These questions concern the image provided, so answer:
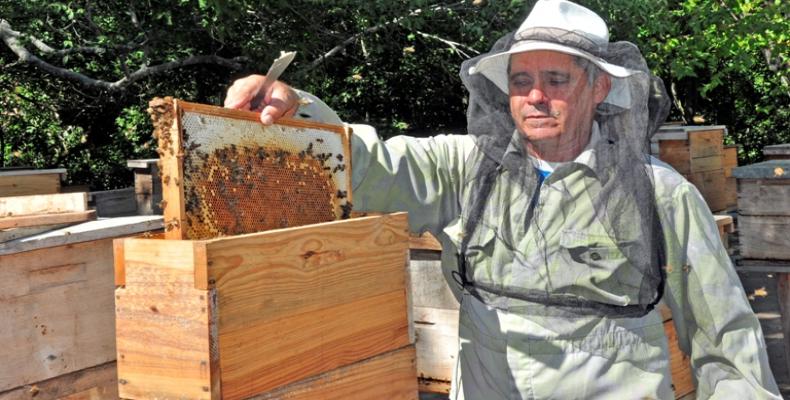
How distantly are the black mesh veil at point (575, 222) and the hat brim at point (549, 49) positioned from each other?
0.02m

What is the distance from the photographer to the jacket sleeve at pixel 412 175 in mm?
2281

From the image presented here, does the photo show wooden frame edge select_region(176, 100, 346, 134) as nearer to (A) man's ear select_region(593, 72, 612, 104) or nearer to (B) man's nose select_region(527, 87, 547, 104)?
(B) man's nose select_region(527, 87, 547, 104)

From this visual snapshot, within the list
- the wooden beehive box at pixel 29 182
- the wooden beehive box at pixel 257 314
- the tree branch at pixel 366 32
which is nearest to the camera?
the wooden beehive box at pixel 257 314

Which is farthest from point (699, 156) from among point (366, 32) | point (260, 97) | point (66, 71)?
point (66, 71)

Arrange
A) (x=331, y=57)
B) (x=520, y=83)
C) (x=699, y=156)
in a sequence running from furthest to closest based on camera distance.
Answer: (x=331, y=57) < (x=699, y=156) < (x=520, y=83)

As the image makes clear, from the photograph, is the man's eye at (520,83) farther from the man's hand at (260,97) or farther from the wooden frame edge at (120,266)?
the wooden frame edge at (120,266)

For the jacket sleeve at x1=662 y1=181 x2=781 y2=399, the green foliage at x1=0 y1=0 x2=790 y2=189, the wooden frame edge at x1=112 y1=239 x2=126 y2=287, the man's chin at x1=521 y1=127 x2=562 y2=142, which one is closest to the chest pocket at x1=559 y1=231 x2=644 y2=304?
the jacket sleeve at x1=662 y1=181 x2=781 y2=399

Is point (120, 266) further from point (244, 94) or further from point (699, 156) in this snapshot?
point (699, 156)

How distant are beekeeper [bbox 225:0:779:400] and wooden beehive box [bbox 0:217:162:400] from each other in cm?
186

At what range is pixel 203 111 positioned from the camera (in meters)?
1.83

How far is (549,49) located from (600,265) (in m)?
0.55

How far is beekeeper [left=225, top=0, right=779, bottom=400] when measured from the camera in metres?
2.15

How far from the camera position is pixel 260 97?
82.3 inches

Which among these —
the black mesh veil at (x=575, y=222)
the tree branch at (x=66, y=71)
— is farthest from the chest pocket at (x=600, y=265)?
the tree branch at (x=66, y=71)
